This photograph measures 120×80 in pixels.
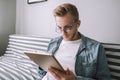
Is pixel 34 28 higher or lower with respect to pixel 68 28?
lower

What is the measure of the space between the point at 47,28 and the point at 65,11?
950 mm

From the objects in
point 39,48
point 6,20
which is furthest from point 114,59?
point 6,20

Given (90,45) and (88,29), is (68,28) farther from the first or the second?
(88,29)

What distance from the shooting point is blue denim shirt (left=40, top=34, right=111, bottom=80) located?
107 centimetres

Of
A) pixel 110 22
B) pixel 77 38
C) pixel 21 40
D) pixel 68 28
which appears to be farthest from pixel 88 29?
pixel 21 40

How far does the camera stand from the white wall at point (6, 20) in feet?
7.45

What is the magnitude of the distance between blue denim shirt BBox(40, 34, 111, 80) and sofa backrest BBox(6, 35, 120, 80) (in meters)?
0.22

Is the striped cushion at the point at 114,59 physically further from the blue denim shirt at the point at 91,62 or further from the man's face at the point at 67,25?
the man's face at the point at 67,25

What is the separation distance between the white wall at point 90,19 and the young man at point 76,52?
40 centimetres

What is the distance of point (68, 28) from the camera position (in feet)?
3.55

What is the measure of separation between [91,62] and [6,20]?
1588 millimetres

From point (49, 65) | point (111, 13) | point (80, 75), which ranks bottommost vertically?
point (80, 75)

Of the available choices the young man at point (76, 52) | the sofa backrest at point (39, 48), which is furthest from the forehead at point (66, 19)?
the sofa backrest at point (39, 48)

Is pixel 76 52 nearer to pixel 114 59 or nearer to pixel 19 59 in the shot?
pixel 114 59
